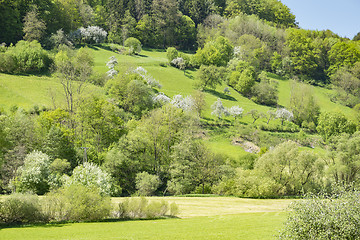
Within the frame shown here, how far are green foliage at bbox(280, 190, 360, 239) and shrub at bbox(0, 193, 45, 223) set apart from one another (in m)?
19.2

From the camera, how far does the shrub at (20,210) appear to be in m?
24.8

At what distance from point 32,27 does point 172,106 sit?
45.3 meters

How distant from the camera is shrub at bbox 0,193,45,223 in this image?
24.8 metres

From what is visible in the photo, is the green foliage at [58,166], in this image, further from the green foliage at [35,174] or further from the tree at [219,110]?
the tree at [219,110]

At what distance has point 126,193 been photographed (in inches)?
1794

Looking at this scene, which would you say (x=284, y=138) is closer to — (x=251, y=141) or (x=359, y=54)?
(x=251, y=141)

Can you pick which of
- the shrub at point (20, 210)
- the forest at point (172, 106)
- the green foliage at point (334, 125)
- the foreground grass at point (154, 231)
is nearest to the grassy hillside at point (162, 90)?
the forest at point (172, 106)

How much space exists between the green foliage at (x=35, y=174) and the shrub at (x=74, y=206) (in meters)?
12.9

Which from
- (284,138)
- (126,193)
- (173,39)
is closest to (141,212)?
(126,193)

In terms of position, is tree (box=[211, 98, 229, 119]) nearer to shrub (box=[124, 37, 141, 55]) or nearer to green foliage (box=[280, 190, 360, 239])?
shrub (box=[124, 37, 141, 55])

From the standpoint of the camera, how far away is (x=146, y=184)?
43.7 metres

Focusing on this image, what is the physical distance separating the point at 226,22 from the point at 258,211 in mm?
96940

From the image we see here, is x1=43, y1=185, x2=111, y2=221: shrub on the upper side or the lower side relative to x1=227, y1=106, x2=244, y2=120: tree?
lower

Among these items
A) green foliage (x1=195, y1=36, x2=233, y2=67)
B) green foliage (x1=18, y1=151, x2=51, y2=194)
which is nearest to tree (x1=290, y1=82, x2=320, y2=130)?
green foliage (x1=195, y1=36, x2=233, y2=67)
